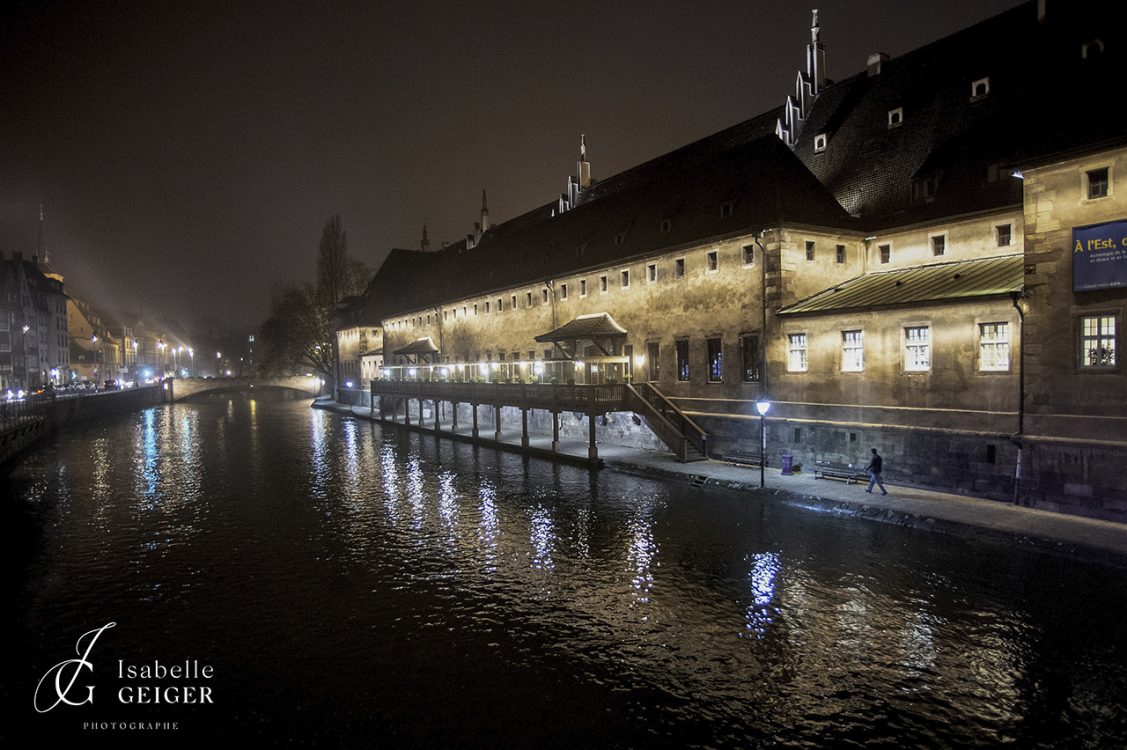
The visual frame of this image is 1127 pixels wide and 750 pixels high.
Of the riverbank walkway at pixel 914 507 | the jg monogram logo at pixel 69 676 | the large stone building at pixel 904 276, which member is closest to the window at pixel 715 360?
the large stone building at pixel 904 276

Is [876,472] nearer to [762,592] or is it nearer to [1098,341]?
[1098,341]

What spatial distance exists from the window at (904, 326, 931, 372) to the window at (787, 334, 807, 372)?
4142 millimetres

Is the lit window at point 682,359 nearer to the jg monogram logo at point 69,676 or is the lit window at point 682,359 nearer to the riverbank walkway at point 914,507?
the riverbank walkway at point 914,507

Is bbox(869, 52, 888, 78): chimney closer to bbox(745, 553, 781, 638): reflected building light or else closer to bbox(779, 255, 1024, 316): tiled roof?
bbox(779, 255, 1024, 316): tiled roof

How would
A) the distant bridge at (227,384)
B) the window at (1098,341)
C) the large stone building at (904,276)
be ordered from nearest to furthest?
1. the window at (1098,341)
2. the large stone building at (904,276)
3. the distant bridge at (227,384)

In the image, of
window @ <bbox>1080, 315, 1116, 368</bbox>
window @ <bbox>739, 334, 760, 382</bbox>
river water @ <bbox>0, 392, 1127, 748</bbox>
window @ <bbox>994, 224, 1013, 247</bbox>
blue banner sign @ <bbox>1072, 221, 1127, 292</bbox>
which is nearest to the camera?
river water @ <bbox>0, 392, 1127, 748</bbox>

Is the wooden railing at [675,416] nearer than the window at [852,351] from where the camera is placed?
No

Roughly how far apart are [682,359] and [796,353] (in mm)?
6498

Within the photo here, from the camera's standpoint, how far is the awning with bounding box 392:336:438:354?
56.4 meters

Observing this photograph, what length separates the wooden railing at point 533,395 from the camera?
3125 centimetres

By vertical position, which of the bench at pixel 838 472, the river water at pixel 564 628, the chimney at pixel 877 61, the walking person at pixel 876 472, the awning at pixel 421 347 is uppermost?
the chimney at pixel 877 61

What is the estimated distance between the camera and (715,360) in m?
30.1

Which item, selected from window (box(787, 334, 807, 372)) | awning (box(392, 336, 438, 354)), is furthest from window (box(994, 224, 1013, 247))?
awning (box(392, 336, 438, 354))

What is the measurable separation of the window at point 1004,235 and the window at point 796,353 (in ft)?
24.3
